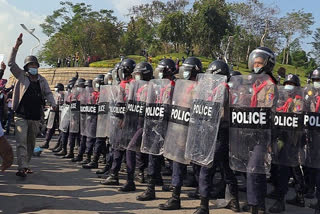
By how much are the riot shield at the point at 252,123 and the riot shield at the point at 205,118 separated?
182 millimetres

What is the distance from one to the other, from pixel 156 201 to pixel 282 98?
7.80 feet

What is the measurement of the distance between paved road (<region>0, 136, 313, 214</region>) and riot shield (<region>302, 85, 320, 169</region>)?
2.81ft

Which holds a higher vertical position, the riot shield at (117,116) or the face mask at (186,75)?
the face mask at (186,75)

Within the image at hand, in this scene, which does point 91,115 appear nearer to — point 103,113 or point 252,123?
point 103,113

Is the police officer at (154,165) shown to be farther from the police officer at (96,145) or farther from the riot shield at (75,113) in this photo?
the riot shield at (75,113)

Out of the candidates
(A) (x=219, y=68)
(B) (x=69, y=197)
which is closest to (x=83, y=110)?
(B) (x=69, y=197)

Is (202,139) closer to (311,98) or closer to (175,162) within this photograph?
(175,162)

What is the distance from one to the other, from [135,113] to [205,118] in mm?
1573

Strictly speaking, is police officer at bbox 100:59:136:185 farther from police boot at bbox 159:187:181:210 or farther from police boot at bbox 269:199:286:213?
police boot at bbox 269:199:286:213

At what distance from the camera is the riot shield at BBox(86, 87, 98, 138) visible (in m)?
7.81

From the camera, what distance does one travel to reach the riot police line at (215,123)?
423 cm

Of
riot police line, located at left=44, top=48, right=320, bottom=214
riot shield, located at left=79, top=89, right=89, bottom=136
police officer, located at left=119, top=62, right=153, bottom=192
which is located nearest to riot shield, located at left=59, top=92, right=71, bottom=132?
riot shield, located at left=79, top=89, right=89, bottom=136

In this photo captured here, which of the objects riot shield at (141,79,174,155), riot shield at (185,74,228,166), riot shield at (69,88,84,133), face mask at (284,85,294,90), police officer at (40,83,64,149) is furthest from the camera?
police officer at (40,83,64,149)

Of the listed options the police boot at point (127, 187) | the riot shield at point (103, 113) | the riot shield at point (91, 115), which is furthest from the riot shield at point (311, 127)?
the riot shield at point (91, 115)
